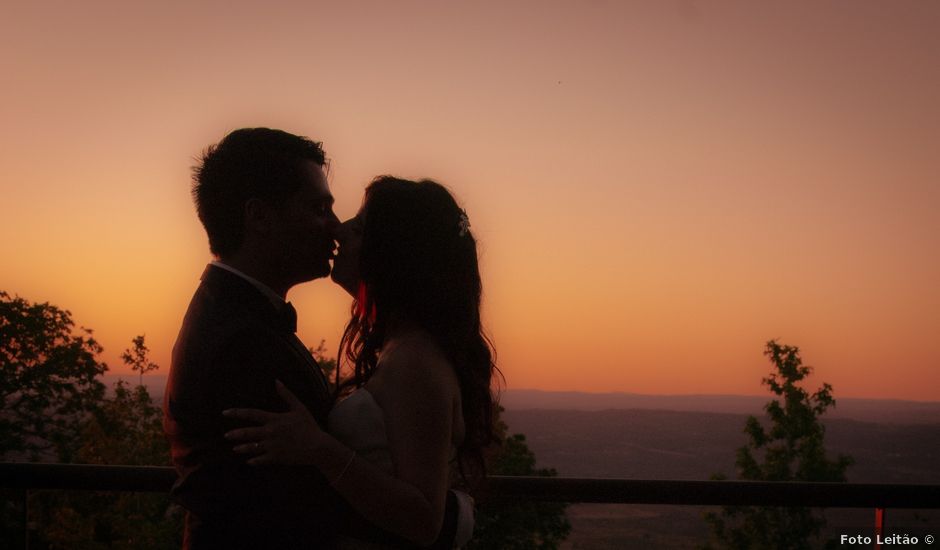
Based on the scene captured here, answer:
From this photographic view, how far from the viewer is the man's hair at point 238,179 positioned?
8.72 ft

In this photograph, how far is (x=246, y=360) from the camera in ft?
7.27

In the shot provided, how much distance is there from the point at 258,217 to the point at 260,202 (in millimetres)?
51

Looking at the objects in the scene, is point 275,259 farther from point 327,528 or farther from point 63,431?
point 63,431

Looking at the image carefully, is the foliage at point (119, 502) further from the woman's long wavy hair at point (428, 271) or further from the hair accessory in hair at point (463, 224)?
the hair accessory in hair at point (463, 224)

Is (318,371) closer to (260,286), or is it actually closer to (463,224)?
(260,286)

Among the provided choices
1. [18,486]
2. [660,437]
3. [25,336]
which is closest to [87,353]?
[25,336]

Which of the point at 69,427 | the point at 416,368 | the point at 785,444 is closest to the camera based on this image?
the point at 416,368

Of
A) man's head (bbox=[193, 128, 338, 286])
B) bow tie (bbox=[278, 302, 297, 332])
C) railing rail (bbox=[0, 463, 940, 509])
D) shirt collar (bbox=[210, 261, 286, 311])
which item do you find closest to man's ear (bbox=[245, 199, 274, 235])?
man's head (bbox=[193, 128, 338, 286])

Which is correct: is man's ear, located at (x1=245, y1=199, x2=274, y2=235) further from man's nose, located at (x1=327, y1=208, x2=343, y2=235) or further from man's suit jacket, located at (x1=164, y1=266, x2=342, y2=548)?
A: man's suit jacket, located at (x1=164, y1=266, x2=342, y2=548)

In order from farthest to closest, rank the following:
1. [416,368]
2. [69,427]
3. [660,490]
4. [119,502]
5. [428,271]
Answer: [119,502], [69,427], [660,490], [428,271], [416,368]

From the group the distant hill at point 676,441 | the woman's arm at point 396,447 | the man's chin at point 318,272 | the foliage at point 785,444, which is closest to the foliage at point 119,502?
the distant hill at point 676,441

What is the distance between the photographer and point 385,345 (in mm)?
2814

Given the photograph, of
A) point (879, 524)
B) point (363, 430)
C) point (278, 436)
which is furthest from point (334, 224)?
point (879, 524)

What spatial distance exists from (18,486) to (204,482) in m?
1.26
